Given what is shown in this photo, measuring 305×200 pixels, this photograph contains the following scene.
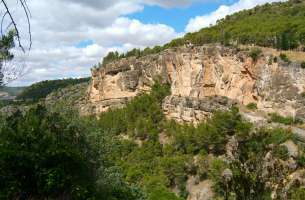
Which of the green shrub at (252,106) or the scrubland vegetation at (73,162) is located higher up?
the scrubland vegetation at (73,162)

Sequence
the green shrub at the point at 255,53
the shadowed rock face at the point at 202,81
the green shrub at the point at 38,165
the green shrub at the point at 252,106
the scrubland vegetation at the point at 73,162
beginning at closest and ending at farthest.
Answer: the scrubland vegetation at the point at 73,162 → the green shrub at the point at 38,165 → the shadowed rock face at the point at 202,81 → the green shrub at the point at 252,106 → the green shrub at the point at 255,53

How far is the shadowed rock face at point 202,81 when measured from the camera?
7794cm

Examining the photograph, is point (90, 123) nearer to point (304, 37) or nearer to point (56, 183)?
point (56, 183)

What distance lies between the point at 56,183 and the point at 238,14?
113 meters

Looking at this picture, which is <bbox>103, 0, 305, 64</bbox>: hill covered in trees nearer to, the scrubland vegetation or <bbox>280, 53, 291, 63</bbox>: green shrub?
<bbox>280, 53, 291, 63</bbox>: green shrub

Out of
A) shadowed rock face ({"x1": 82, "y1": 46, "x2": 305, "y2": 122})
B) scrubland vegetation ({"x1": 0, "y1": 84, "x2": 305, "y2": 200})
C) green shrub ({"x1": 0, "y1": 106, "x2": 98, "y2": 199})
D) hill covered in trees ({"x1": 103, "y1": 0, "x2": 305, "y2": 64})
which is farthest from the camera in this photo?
hill covered in trees ({"x1": 103, "y1": 0, "x2": 305, "y2": 64})

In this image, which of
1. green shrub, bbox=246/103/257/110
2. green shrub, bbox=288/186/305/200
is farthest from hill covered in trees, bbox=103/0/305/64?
green shrub, bbox=288/186/305/200

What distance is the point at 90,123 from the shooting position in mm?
27094

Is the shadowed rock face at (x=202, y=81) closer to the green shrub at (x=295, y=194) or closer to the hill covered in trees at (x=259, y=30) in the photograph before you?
the hill covered in trees at (x=259, y=30)

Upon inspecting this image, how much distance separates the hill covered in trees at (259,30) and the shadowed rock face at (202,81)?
4.44 meters

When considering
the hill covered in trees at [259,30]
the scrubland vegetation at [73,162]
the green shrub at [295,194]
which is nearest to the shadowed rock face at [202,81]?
the hill covered in trees at [259,30]

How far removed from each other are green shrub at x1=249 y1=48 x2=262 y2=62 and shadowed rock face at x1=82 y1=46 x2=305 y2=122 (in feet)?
2.36

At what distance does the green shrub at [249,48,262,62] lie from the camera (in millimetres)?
82250

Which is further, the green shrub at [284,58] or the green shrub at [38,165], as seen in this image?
the green shrub at [284,58]
